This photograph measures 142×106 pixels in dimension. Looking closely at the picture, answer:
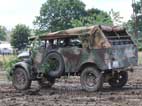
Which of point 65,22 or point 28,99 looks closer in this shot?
point 28,99

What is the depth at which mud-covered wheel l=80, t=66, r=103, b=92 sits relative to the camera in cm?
1650

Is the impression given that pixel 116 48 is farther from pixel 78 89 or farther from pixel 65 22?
pixel 65 22

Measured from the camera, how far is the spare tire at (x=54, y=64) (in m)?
17.3

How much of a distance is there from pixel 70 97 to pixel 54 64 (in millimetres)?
2616

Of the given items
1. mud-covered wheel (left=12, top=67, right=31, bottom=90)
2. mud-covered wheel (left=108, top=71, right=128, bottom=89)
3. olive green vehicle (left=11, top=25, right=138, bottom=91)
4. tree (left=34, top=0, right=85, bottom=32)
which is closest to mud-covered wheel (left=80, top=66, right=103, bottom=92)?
olive green vehicle (left=11, top=25, right=138, bottom=91)

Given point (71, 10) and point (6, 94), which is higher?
point (71, 10)

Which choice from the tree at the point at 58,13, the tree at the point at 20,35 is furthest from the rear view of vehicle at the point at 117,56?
the tree at the point at 58,13

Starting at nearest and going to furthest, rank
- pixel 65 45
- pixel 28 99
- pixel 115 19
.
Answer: pixel 28 99 → pixel 65 45 → pixel 115 19

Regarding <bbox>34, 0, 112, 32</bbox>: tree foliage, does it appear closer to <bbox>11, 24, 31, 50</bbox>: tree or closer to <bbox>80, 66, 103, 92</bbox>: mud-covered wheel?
<bbox>11, 24, 31, 50</bbox>: tree

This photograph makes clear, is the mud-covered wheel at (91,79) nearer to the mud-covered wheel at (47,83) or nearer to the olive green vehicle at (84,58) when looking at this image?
the olive green vehicle at (84,58)

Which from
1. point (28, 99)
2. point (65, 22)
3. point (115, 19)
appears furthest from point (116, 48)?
point (65, 22)

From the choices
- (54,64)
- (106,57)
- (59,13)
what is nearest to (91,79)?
(106,57)

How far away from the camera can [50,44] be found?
18.0 meters

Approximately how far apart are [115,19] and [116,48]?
722 cm
